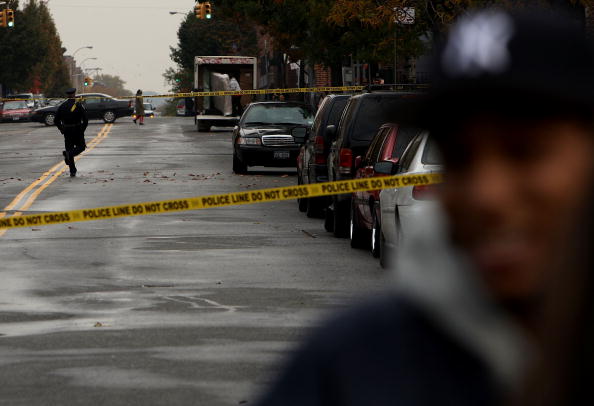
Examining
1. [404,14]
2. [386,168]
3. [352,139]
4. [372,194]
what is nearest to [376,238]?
[372,194]

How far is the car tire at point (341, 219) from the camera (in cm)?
1691

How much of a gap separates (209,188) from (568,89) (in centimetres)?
2581

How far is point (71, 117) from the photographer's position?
104 ft

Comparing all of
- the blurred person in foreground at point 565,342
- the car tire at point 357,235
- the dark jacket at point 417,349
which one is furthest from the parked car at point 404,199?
the blurred person in foreground at point 565,342

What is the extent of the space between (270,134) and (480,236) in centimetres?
2883

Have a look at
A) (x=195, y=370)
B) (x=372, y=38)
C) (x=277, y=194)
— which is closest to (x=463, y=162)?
(x=195, y=370)

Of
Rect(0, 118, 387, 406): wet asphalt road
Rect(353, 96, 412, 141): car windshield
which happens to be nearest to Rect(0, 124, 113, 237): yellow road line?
Rect(0, 118, 387, 406): wet asphalt road

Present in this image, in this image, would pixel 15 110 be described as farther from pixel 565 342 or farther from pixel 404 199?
pixel 565 342

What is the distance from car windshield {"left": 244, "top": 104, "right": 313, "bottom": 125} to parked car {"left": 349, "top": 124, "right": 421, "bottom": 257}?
48.1 feet

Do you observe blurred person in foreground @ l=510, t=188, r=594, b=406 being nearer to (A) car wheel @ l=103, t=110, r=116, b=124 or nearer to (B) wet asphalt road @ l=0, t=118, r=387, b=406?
(B) wet asphalt road @ l=0, t=118, r=387, b=406

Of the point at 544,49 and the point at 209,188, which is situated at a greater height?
the point at 544,49

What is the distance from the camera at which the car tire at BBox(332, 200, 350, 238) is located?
16.9 m

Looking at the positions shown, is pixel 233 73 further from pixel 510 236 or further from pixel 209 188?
pixel 510 236

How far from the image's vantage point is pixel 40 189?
26719mm
